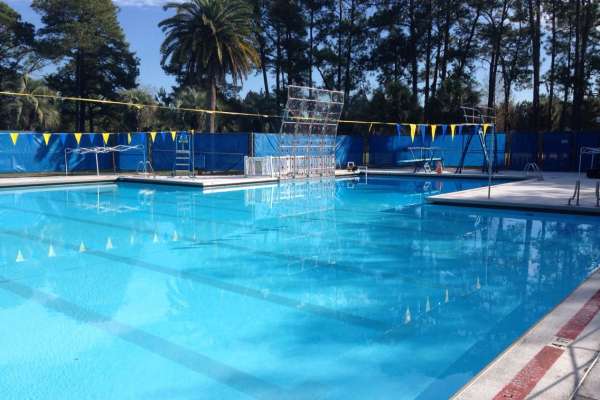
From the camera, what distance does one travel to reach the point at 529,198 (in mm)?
13008

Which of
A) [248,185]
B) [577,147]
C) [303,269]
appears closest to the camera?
[303,269]

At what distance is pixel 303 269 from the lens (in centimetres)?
704

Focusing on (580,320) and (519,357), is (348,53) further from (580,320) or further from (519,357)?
(519,357)

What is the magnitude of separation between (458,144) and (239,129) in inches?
607

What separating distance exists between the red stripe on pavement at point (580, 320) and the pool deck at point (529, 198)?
7.17 metres

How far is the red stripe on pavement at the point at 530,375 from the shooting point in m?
3.06

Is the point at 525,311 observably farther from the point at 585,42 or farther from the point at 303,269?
the point at 585,42

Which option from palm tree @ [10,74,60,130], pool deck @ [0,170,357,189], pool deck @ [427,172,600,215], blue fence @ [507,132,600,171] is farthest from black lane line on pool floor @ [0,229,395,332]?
palm tree @ [10,74,60,130]

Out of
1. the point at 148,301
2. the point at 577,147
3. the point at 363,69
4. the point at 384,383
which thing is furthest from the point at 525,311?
the point at 363,69

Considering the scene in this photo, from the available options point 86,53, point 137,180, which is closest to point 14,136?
point 137,180

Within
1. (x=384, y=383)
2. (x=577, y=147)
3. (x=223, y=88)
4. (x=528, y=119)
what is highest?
(x=223, y=88)

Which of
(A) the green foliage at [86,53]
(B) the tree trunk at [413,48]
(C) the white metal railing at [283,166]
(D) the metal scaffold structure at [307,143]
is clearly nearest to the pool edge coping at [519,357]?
(D) the metal scaffold structure at [307,143]

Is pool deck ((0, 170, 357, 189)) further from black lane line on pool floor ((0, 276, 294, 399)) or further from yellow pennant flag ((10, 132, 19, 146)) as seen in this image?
black lane line on pool floor ((0, 276, 294, 399))

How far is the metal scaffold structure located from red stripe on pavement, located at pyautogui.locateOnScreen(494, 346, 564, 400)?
16298mm
